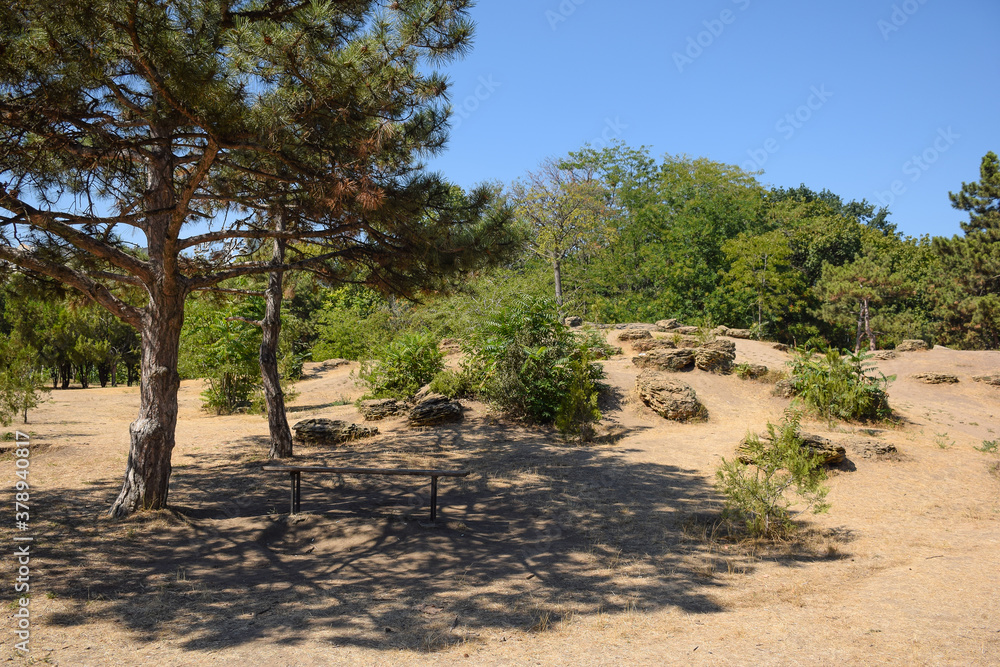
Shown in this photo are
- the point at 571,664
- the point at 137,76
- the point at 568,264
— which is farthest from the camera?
the point at 568,264

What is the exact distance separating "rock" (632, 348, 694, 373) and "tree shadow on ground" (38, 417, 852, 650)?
5.28m

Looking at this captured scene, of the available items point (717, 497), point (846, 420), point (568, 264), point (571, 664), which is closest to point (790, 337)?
point (568, 264)

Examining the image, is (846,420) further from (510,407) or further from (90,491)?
(90,491)

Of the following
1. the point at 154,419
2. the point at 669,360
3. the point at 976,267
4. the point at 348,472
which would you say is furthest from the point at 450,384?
the point at 976,267

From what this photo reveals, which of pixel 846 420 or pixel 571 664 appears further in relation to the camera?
pixel 846 420

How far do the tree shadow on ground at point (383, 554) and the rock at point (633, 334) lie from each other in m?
8.32

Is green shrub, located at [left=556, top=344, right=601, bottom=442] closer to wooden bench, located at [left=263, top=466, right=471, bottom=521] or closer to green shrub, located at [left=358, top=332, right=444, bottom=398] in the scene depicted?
green shrub, located at [left=358, top=332, right=444, bottom=398]

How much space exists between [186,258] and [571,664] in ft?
23.4

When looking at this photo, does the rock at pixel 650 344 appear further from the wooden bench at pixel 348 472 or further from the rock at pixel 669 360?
the wooden bench at pixel 348 472

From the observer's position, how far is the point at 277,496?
711 cm

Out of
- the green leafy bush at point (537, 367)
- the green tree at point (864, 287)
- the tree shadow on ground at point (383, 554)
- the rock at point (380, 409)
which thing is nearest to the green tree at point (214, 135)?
the tree shadow on ground at point (383, 554)

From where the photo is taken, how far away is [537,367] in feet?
35.6

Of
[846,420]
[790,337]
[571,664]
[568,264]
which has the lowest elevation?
[571,664]

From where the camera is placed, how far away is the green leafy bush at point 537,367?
422 inches
